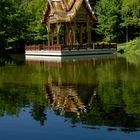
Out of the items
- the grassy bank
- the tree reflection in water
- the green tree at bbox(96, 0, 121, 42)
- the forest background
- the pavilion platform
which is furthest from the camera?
the green tree at bbox(96, 0, 121, 42)

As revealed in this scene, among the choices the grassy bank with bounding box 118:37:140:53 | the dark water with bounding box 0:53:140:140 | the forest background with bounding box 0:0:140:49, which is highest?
the forest background with bounding box 0:0:140:49

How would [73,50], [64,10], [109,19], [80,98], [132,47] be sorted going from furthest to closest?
[109,19]
[132,47]
[64,10]
[73,50]
[80,98]

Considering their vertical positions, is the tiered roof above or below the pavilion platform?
above

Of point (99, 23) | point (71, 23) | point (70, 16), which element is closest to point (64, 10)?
point (70, 16)

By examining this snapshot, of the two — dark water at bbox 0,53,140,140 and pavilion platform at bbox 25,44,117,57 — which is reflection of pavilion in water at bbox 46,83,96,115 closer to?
dark water at bbox 0,53,140,140

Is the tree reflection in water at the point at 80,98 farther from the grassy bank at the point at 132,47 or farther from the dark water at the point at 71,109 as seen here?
the grassy bank at the point at 132,47

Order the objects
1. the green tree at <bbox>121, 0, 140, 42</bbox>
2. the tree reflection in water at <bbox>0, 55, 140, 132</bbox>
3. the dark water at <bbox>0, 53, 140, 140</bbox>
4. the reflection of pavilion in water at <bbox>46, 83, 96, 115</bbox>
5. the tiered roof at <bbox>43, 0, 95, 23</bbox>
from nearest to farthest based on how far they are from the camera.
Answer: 1. the dark water at <bbox>0, 53, 140, 140</bbox>
2. the tree reflection in water at <bbox>0, 55, 140, 132</bbox>
3. the reflection of pavilion in water at <bbox>46, 83, 96, 115</bbox>
4. the tiered roof at <bbox>43, 0, 95, 23</bbox>
5. the green tree at <bbox>121, 0, 140, 42</bbox>

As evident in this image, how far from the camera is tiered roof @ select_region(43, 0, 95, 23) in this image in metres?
63.2

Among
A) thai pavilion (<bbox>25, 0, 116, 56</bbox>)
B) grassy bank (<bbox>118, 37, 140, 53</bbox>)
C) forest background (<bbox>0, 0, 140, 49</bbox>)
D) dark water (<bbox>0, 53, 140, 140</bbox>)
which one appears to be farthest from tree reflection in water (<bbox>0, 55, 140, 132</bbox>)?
forest background (<bbox>0, 0, 140, 49</bbox>)

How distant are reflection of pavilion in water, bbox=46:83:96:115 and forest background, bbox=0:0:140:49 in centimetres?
4972

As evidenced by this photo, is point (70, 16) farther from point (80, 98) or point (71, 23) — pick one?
point (80, 98)

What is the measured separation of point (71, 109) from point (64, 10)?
1928 inches

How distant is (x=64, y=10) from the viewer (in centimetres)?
6450

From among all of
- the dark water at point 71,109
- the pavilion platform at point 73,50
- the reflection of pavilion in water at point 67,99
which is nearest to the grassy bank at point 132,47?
the pavilion platform at point 73,50
